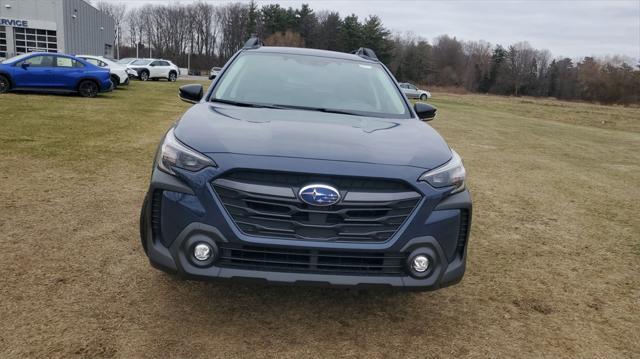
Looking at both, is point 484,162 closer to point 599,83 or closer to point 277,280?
point 277,280

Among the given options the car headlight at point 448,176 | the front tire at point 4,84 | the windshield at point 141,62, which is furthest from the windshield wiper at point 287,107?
the windshield at point 141,62

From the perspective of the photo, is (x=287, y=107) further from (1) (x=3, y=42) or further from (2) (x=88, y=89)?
(1) (x=3, y=42)

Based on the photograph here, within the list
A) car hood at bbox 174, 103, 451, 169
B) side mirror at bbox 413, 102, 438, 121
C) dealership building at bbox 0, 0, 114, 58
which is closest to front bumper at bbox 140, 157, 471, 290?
car hood at bbox 174, 103, 451, 169

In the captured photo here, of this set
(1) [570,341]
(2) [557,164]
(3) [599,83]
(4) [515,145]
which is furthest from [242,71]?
(3) [599,83]

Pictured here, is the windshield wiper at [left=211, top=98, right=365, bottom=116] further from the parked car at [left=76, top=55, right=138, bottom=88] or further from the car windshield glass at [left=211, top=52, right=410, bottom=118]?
the parked car at [left=76, top=55, right=138, bottom=88]

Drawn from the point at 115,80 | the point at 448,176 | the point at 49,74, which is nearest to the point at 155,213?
the point at 448,176

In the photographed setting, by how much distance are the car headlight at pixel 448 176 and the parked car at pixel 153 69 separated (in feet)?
111

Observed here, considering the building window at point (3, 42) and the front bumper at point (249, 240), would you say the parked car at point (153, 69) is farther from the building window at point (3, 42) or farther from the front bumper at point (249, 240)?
the front bumper at point (249, 240)

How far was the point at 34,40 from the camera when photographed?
4062 cm

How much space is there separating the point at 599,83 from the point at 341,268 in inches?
3651

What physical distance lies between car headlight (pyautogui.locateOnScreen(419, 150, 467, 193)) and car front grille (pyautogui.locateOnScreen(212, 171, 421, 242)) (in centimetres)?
29

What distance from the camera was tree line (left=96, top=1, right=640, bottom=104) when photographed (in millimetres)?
95188

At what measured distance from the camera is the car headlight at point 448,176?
2856 millimetres

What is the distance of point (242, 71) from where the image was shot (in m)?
4.22
